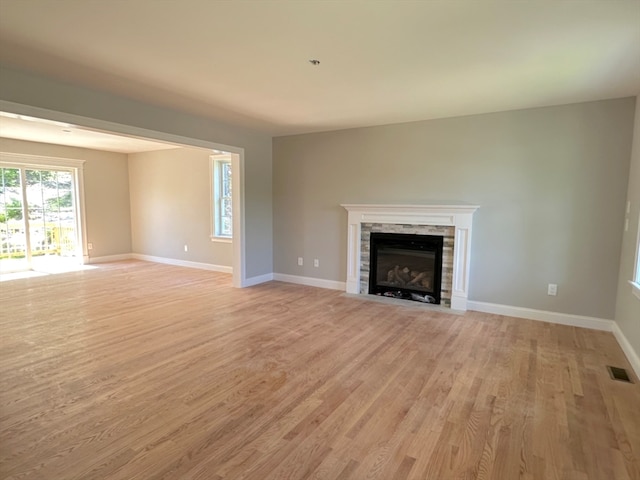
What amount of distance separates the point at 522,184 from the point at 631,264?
1.35 meters

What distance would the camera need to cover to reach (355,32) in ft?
7.39

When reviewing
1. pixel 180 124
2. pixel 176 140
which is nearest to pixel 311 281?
pixel 176 140

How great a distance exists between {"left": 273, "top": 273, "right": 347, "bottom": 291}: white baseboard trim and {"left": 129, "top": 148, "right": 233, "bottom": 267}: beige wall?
4.42 ft

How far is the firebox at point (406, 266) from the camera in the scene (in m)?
4.70

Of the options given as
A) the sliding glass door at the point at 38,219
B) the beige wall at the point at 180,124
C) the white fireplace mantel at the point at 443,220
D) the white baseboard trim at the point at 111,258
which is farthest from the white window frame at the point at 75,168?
the white fireplace mantel at the point at 443,220

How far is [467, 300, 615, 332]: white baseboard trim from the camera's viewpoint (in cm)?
381

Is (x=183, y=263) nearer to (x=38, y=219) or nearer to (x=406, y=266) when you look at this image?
(x=38, y=219)

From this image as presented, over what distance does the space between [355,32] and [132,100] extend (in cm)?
287

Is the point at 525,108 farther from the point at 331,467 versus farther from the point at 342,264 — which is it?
the point at 331,467

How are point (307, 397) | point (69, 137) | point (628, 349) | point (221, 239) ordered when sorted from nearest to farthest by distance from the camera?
1. point (307, 397)
2. point (628, 349)
3. point (69, 137)
4. point (221, 239)

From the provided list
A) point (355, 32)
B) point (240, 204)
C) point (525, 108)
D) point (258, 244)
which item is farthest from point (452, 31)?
point (258, 244)

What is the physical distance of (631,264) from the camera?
3191 mm

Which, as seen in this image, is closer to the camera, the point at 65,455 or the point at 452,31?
the point at 65,455

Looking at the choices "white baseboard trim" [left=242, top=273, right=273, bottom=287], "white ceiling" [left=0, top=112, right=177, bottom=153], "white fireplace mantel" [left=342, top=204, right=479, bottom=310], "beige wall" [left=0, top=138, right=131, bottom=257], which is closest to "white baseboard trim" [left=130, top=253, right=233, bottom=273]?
"beige wall" [left=0, top=138, right=131, bottom=257]
